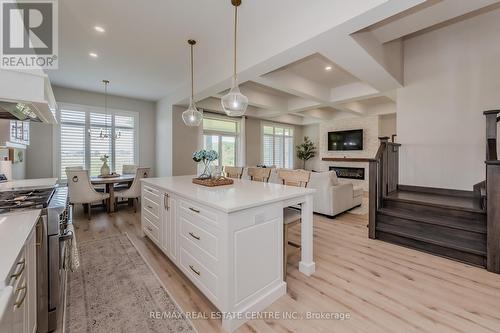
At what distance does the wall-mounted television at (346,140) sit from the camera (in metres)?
7.88

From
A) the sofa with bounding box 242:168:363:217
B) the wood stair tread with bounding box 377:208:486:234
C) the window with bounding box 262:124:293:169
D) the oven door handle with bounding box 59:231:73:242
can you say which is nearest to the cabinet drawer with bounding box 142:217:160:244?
the oven door handle with bounding box 59:231:73:242

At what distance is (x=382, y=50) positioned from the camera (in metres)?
3.30

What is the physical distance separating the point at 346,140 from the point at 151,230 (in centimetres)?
751

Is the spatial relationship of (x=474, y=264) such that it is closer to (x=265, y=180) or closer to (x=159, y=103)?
(x=265, y=180)

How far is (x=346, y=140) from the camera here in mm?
8219

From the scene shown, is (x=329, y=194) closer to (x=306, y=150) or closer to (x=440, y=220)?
(x=440, y=220)

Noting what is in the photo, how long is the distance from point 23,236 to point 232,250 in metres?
1.15

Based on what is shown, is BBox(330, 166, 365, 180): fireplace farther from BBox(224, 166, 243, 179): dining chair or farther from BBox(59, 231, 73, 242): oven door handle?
BBox(59, 231, 73, 242): oven door handle

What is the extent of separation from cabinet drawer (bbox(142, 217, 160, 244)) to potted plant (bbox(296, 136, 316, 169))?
25.6 feet

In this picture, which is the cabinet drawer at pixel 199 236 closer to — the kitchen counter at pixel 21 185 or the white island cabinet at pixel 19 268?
the white island cabinet at pixel 19 268

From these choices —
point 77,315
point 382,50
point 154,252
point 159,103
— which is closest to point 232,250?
point 77,315

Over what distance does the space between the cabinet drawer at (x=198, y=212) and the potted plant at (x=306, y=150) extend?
27.3 feet

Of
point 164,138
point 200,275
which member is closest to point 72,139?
point 164,138

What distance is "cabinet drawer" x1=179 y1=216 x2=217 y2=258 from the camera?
169cm
